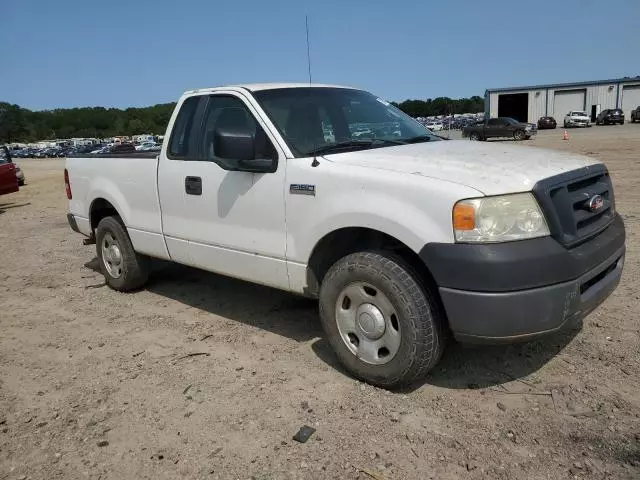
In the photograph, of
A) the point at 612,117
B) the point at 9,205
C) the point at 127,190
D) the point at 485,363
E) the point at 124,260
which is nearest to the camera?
the point at 485,363

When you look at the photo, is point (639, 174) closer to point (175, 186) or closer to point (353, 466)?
point (175, 186)

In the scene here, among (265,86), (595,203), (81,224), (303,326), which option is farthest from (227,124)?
(81,224)

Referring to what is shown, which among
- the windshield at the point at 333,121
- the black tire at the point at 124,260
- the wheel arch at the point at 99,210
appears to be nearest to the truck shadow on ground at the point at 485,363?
the windshield at the point at 333,121

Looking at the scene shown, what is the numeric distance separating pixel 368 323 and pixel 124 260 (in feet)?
10.6

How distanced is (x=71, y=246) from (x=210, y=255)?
204 inches

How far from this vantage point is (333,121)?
4.29 metres

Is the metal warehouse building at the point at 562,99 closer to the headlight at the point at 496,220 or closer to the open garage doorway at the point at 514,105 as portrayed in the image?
the open garage doorway at the point at 514,105

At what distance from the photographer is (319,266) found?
3807 mm

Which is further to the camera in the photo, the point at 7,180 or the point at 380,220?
the point at 7,180

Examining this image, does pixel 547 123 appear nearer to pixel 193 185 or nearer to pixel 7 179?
pixel 7 179

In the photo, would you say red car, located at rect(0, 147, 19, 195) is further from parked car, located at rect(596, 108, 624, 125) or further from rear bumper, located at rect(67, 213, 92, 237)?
parked car, located at rect(596, 108, 624, 125)

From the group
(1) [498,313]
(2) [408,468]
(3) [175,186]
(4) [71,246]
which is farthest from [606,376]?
(4) [71,246]

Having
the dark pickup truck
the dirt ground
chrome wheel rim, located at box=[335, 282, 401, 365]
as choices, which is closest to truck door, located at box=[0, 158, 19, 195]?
the dirt ground

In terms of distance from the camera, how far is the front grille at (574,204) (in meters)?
2.96
